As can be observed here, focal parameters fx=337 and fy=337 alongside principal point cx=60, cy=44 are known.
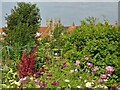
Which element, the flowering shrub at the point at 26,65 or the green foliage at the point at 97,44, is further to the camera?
the flowering shrub at the point at 26,65

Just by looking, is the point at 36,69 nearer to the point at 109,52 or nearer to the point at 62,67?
the point at 62,67

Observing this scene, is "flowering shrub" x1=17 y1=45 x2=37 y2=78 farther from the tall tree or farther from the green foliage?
the tall tree

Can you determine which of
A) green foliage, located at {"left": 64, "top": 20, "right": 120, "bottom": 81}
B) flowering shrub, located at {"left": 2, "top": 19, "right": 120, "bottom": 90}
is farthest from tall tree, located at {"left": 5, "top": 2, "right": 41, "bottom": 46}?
green foliage, located at {"left": 64, "top": 20, "right": 120, "bottom": 81}

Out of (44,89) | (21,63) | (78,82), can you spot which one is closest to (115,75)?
(78,82)

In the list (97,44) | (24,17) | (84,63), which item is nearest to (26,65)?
(84,63)

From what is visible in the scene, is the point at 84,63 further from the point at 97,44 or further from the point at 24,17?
the point at 24,17

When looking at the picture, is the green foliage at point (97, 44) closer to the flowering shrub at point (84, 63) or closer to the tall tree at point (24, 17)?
the flowering shrub at point (84, 63)

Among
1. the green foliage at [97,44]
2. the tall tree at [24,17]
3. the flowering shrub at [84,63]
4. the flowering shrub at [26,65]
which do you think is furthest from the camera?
the tall tree at [24,17]

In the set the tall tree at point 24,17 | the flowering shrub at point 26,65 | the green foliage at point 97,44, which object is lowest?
the flowering shrub at point 26,65

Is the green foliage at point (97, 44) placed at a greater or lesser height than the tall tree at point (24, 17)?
lesser

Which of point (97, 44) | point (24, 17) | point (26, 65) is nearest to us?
point (97, 44)

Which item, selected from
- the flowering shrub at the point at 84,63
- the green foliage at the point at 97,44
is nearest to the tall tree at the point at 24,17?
the flowering shrub at the point at 84,63

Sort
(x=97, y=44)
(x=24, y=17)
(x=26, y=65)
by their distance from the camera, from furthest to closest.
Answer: (x=24, y=17) → (x=26, y=65) → (x=97, y=44)

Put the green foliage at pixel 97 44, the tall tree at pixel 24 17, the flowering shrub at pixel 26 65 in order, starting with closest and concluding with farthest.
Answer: the green foliage at pixel 97 44 < the flowering shrub at pixel 26 65 < the tall tree at pixel 24 17
